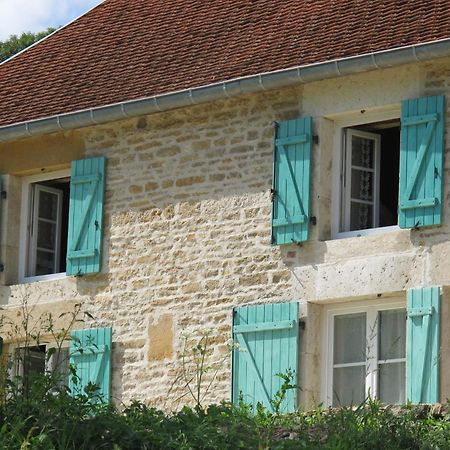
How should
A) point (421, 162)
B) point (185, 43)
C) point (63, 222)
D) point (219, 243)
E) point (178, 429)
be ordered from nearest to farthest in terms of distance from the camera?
point (178, 429), point (421, 162), point (219, 243), point (185, 43), point (63, 222)

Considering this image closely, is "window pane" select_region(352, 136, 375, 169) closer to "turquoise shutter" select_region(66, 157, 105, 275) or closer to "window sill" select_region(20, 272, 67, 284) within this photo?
"turquoise shutter" select_region(66, 157, 105, 275)

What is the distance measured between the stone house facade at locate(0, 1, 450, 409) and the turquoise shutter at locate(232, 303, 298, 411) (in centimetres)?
1

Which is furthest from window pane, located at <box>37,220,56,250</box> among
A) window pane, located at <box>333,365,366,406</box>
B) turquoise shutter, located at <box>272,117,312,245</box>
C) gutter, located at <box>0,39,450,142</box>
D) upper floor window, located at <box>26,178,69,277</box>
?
window pane, located at <box>333,365,366,406</box>

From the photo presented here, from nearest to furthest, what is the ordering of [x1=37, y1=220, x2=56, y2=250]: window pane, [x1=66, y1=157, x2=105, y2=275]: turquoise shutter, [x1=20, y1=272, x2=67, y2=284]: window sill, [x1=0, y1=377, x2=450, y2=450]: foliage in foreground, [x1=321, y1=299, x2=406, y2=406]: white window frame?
[x1=0, y1=377, x2=450, y2=450]: foliage in foreground → [x1=321, y1=299, x2=406, y2=406]: white window frame → [x1=66, y1=157, x2=105, y2=275]: turquoise shutter → [x1=20, y1=272, x2=67, y2=284]: window sill → [x1=37, y1=220, x2=56, y2=250]: window pane

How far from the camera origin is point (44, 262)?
55.9 feet

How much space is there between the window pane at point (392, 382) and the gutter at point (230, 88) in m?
2.51

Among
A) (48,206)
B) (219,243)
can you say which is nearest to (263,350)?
(219,243)

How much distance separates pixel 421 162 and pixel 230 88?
1964mm

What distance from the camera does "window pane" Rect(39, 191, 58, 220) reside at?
17.1 m

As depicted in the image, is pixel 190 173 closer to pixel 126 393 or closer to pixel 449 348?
pixel 126 393

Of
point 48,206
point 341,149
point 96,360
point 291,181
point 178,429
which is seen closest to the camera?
point 178,429

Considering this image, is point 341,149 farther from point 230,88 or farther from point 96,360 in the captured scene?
point 96,360

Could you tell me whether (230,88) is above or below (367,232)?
above

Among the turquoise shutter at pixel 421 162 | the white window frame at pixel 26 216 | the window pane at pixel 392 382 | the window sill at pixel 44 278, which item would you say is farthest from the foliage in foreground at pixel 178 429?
→ the white window frame at pixel 26 216
